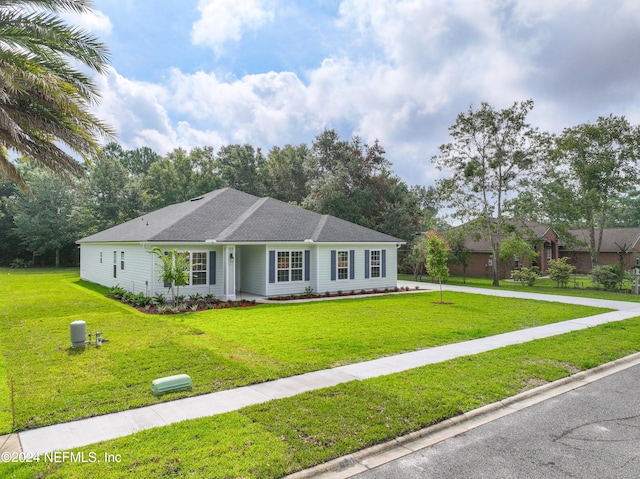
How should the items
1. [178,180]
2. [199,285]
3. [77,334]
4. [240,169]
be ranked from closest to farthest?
[77,334] → [199,285] → [178,180] → [240,169]

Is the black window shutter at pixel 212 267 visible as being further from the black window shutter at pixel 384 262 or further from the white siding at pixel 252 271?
the black window shutter at pixel 384 262

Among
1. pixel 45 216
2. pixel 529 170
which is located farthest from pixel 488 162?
pixel 45 216

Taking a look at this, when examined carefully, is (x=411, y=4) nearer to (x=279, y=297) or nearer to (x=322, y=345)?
(x=322, y=345)

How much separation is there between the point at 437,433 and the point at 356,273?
15.2 m

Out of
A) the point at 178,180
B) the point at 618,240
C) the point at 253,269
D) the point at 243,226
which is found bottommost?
the point at 253,269

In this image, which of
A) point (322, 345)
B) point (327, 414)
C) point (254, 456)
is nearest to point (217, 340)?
point (322, 345)

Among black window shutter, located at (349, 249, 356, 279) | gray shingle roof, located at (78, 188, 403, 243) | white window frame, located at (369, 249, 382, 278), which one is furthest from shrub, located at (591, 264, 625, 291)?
black window shutter, located at (349, 249, 356, 279)

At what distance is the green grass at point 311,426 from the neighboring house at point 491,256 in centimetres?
2430

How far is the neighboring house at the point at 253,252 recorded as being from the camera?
659 inches

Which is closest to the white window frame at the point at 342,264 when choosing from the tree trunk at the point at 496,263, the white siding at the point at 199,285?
the white siding at the point at 199,285

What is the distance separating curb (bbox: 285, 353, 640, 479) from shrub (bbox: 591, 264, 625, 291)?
18141mm

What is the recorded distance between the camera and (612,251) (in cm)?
3500

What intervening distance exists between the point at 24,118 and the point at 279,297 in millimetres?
11412

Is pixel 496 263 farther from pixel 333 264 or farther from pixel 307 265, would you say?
pixel 307 265
